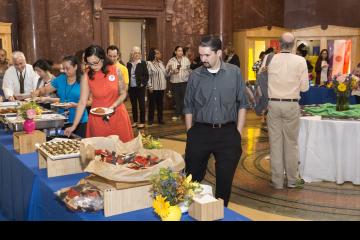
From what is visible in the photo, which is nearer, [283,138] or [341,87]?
[283,138]

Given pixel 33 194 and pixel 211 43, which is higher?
pixel 211 43

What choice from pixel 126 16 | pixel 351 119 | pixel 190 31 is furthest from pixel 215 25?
pixel 351 119

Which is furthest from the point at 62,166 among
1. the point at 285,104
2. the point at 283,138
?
the point at 283,138

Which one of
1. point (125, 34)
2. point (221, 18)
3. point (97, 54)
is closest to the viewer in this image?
point (97, 54)

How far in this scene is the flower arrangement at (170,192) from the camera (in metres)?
1.77

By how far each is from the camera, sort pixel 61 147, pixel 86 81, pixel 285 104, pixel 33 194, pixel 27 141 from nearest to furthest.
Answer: pixel 33 194 < pixel 61 147 < pixel 27 141 < pixel 86 81 < pixel 285 104

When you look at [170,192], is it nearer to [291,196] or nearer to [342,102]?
[291,196]

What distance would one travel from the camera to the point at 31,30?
27.7ft

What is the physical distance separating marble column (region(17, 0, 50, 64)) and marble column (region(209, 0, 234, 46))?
4.01 meters

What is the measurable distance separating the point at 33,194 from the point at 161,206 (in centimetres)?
108

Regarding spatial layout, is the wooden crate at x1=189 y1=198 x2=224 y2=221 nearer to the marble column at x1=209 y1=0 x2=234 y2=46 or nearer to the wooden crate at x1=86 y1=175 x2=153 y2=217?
the wooden crate at x1=86 y1=175 x2=153 y2=217

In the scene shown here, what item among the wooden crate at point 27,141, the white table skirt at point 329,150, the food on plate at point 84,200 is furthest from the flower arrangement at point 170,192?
the white table skirt at point 329,150
